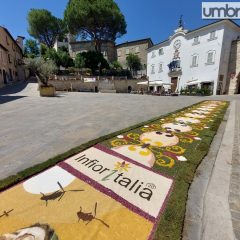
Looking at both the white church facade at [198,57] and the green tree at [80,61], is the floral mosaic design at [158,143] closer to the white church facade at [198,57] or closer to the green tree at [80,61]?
the white church facade at [198,57]

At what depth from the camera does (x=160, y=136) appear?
4609mm

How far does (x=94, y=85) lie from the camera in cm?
2964

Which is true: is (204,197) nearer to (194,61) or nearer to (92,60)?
(194,61)

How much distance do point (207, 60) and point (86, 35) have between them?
24538 millimetres

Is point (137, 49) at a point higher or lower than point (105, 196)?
higher

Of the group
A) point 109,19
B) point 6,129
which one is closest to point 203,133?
point 6,129

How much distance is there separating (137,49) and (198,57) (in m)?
21.0

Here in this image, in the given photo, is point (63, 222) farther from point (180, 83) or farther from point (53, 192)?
point (180, 83)

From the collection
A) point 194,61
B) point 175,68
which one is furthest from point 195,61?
point 175,68

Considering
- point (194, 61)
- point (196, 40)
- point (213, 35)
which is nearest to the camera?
point (213, 35)

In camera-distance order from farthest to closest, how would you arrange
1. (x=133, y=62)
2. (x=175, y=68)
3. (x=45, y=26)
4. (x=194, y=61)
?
(x=45, y=26), (x=133, y=62), (x=175, y=68), (x=194, y=61)

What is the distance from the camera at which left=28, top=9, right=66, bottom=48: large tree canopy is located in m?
44.3

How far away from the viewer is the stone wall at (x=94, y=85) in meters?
26.6

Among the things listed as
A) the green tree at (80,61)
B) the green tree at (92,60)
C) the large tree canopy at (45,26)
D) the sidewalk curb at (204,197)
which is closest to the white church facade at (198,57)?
Answer: the green tree at (92,60)
